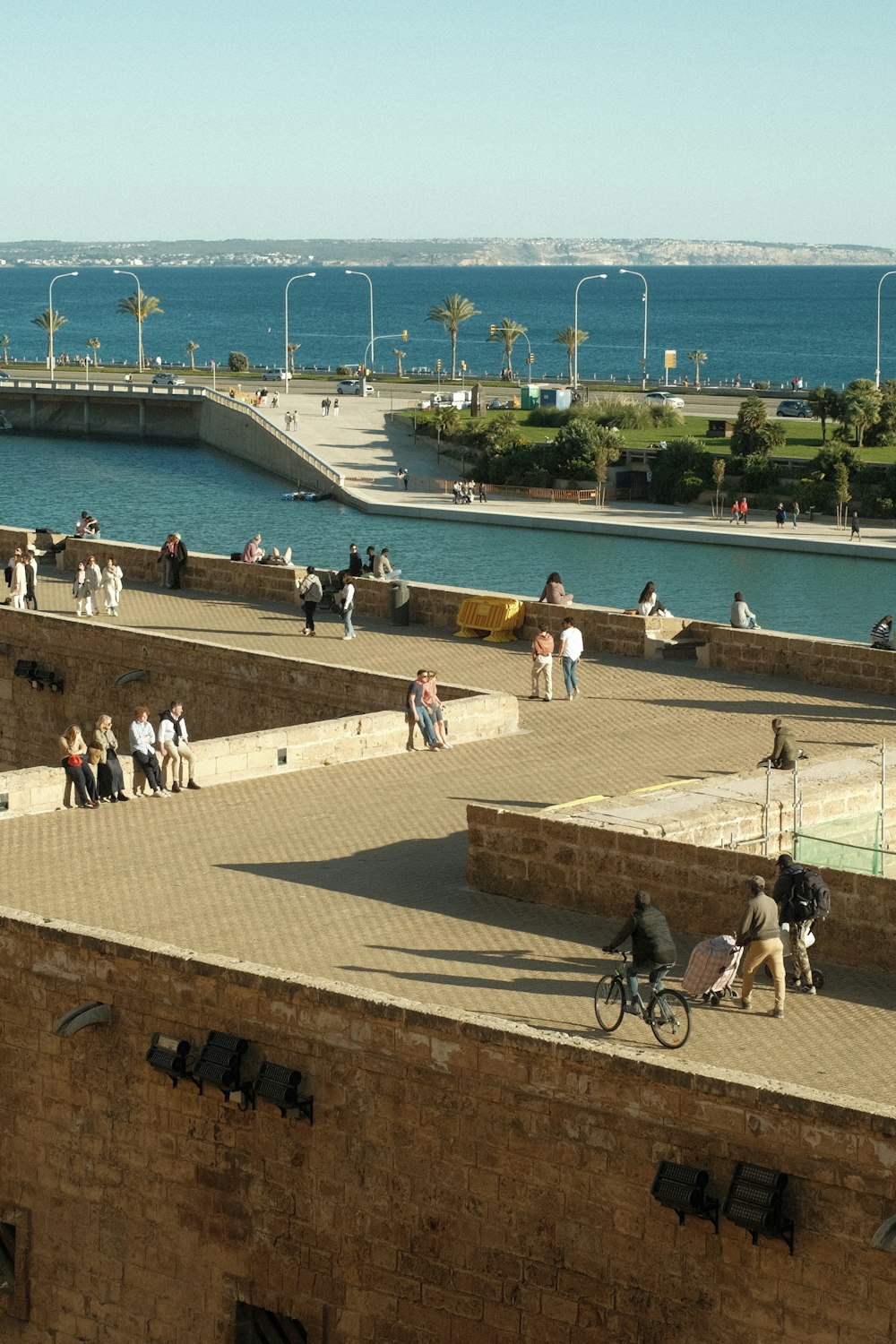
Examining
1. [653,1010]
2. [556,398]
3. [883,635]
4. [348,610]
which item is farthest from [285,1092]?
[556,398]

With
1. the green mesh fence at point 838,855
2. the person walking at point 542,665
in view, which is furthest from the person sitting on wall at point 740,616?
the green mesh fence at point 838,855

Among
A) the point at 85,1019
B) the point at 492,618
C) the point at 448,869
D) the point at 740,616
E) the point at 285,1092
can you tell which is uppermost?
the point at 740,616

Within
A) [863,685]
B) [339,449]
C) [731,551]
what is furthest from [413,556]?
[863,685]

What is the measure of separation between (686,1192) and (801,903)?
2919mm

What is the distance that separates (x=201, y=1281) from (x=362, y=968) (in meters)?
2.47

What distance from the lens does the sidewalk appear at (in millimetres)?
65062

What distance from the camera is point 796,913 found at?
1395 cm

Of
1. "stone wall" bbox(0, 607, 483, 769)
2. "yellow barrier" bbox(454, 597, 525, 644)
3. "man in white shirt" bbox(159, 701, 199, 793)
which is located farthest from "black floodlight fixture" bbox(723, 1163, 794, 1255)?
"yellow barrier" bbox(454, 597, 525, 644)

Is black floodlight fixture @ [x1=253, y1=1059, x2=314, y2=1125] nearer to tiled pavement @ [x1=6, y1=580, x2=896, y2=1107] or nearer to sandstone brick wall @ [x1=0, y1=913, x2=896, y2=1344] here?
sandstone brick wall @ [x1=0, y1=913, x2=896, y2=1344]

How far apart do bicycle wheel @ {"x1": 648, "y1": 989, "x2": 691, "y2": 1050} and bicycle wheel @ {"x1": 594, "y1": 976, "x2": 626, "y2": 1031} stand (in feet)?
0.88

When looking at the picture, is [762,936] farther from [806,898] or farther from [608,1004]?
[608,1004]

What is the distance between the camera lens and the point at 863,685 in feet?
81.1

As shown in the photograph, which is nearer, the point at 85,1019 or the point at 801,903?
the point at 801,903

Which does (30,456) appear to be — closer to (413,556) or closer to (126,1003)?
(413,556)
